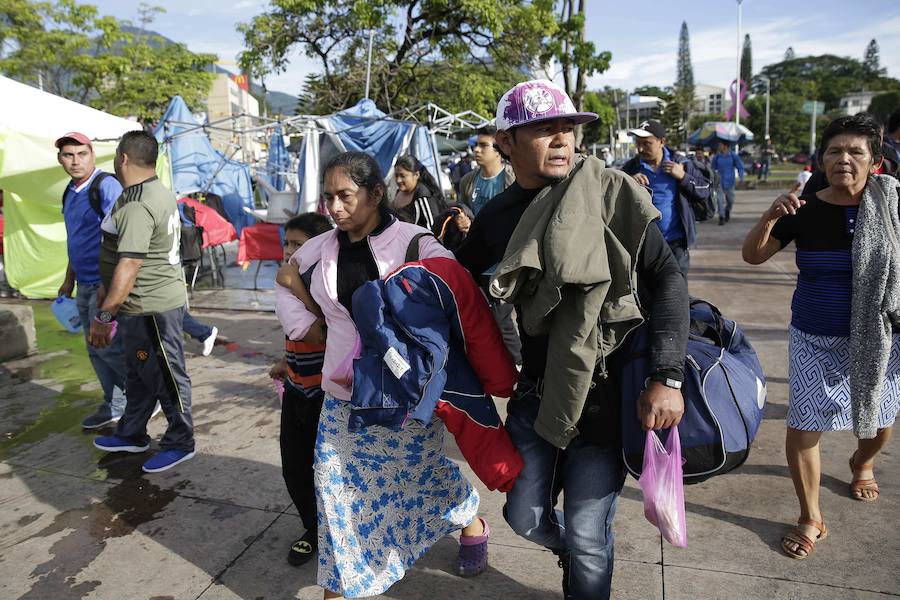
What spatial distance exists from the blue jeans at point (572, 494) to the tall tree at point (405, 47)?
17.4 m

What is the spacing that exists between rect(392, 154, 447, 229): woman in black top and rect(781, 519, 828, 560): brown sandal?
299cm

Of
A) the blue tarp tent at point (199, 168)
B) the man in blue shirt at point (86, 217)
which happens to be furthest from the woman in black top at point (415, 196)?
the blue tarp tent at point (199, 168)

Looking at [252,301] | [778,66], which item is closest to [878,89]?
[778,66]

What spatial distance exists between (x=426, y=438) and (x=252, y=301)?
21.4ft

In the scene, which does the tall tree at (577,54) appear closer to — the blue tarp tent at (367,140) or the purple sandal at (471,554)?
the blue tarp tent at (367,140)

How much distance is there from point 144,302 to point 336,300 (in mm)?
1921

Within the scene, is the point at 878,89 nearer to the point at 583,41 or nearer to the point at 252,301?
the point at 583,41

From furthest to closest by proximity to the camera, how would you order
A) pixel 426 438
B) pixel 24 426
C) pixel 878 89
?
pixel 878 89, pixel 24 426, pixel 426 438

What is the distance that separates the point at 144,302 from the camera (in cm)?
364

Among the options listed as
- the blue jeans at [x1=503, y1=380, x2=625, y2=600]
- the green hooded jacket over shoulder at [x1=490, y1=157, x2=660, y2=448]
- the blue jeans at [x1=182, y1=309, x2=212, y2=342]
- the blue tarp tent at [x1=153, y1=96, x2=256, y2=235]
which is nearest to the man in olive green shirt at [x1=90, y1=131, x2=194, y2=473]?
the blue jeans at [x1=182, y1=309, x2=212, y2=342]

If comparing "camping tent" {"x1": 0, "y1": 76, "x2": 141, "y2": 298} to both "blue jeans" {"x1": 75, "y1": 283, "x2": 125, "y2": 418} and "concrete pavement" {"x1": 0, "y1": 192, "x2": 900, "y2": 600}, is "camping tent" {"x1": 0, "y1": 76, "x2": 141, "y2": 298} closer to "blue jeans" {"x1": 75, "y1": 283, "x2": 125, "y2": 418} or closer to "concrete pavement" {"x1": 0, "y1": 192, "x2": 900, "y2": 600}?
"blue jeans" {"x1": 75, "y1": 283, "x2": 125, "y2": 418}

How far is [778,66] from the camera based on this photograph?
151625 mm

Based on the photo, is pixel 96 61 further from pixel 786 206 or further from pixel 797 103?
pixel 797 103

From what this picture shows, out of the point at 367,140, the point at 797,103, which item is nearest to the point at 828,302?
the point at 367,140
